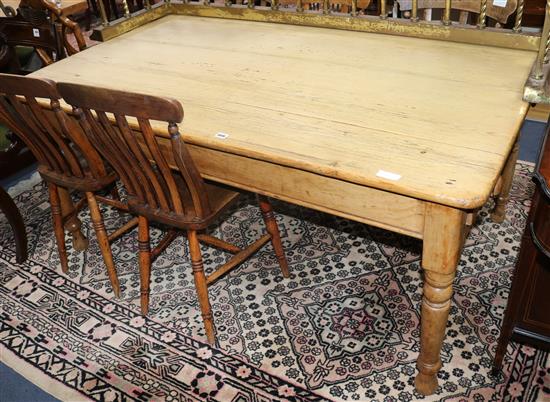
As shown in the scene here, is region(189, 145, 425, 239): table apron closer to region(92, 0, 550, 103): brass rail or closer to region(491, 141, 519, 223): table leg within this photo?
region(92, 0, 550, 103): brass rail

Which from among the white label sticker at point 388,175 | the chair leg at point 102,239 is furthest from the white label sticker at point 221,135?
the chair leg at point 102,239

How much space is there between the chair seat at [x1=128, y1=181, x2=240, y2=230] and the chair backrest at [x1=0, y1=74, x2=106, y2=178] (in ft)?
0.80

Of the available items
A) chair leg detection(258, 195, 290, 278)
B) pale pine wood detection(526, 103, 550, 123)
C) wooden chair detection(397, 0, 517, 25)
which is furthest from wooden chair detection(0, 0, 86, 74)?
pale pine wood detection(526, 103, 550, 123)

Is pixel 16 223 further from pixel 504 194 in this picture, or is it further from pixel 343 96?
pixel 504 194

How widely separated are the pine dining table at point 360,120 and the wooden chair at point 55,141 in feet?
0.75

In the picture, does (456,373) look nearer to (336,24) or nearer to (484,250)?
(484,250)

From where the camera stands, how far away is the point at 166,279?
2234 mm

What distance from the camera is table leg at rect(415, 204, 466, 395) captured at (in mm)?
1280

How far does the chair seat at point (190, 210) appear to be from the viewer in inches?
68.8

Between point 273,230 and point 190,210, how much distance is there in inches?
16.9

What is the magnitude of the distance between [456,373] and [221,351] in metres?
0.78

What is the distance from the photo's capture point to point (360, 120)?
4.95 ft

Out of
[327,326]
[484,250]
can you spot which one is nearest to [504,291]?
[484,250]

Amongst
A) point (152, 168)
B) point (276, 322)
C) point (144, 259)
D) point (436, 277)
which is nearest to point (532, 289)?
point (436, 277)
